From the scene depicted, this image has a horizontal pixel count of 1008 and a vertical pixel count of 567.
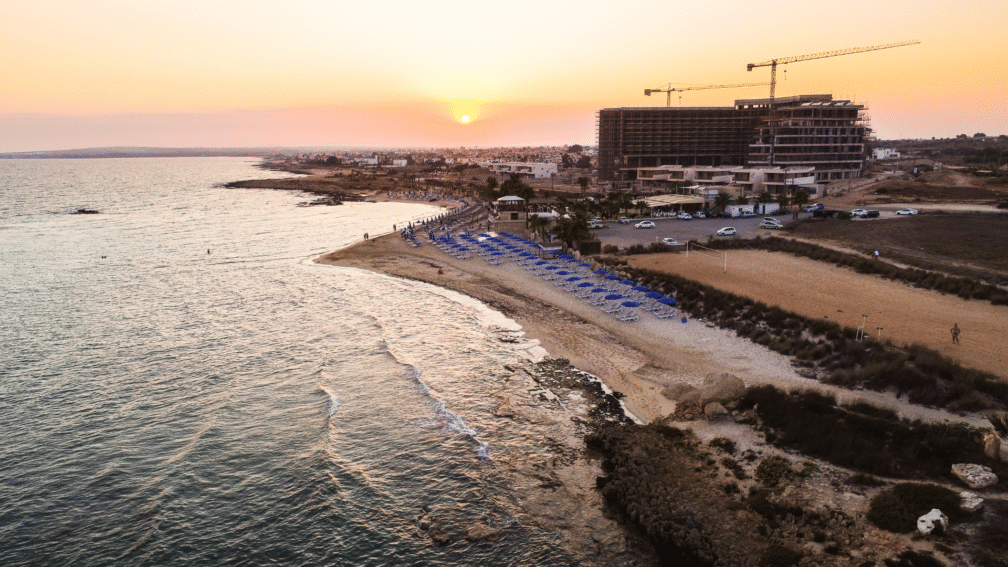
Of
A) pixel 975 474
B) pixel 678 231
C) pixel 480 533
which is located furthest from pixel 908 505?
pixel 678 231

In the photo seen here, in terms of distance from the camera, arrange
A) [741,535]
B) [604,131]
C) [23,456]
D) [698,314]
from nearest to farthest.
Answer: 1. [741,535]
2. [23,456]
3. [698,314]
4. [604,131]

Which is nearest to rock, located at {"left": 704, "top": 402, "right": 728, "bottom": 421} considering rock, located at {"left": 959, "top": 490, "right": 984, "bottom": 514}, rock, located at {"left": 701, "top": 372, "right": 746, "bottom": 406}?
rock, located at {"left": 701, "top": 372, "right": 746, "bottom": 406}

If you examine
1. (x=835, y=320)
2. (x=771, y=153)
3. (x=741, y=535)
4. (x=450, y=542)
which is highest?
(x=771, y=153)

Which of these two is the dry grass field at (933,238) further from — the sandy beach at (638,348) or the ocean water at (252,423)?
the ocean water at (252,423)

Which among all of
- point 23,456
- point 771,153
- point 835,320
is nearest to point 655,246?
point 835,320

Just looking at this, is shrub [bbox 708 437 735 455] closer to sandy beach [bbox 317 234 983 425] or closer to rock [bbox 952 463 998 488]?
sandy beach [bbox 317 234 983 425]

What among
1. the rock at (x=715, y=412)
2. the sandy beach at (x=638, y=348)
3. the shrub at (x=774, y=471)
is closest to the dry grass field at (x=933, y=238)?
the sandy beach at (x=638, y=348)

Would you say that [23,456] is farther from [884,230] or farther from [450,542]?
[884,230]
